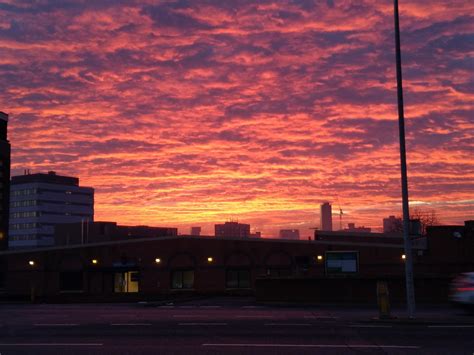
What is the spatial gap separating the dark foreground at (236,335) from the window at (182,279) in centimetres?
3703

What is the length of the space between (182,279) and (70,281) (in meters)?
11.9

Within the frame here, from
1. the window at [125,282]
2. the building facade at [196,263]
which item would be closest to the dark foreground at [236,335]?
the building facade at [196,263]

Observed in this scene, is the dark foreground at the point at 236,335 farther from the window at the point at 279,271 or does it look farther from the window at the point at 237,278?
the window at the point at 237,278

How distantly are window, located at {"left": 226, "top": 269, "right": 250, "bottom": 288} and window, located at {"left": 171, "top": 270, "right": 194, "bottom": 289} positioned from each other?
3.64 meters

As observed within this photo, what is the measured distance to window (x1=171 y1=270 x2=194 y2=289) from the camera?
6056cm

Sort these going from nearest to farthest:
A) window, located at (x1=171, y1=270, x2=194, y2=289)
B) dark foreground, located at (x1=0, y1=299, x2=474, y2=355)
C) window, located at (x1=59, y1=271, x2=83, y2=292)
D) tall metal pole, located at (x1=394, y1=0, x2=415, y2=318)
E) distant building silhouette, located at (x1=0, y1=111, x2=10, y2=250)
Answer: dark foreground, located at (x1=0, y1=299, x2=474, y2=355) → tall metal pole, located at (x1=394, y1=0, x2=415, y2=318) → window, located at (x1=171, y1=270, x2=194, y2=289) → window, located at (x1=59, y1=271, x2=83, y2=292) → distant building silhouette, located at (x1=0, y1=111, x2=10, y2=250)

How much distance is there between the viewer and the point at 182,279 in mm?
60844

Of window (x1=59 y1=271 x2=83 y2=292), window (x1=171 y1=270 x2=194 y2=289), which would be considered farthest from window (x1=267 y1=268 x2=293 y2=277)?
window (x1=59 y1=271 x2=83 y2=292)

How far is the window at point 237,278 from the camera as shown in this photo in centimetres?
6000

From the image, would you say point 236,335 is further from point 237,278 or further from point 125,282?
point 125,282

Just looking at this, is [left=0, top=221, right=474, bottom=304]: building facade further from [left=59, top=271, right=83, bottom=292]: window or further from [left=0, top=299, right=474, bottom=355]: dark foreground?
[left=0, top=299, right=474, bottom=355]: dark foreground

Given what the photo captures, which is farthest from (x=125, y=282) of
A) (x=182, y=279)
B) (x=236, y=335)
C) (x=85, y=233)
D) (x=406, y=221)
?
(x=85, y=233)

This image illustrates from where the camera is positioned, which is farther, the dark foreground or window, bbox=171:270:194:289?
window, bbox=171:270:194:289

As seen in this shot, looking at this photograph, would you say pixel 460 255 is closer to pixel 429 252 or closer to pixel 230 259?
pixel 429 252
